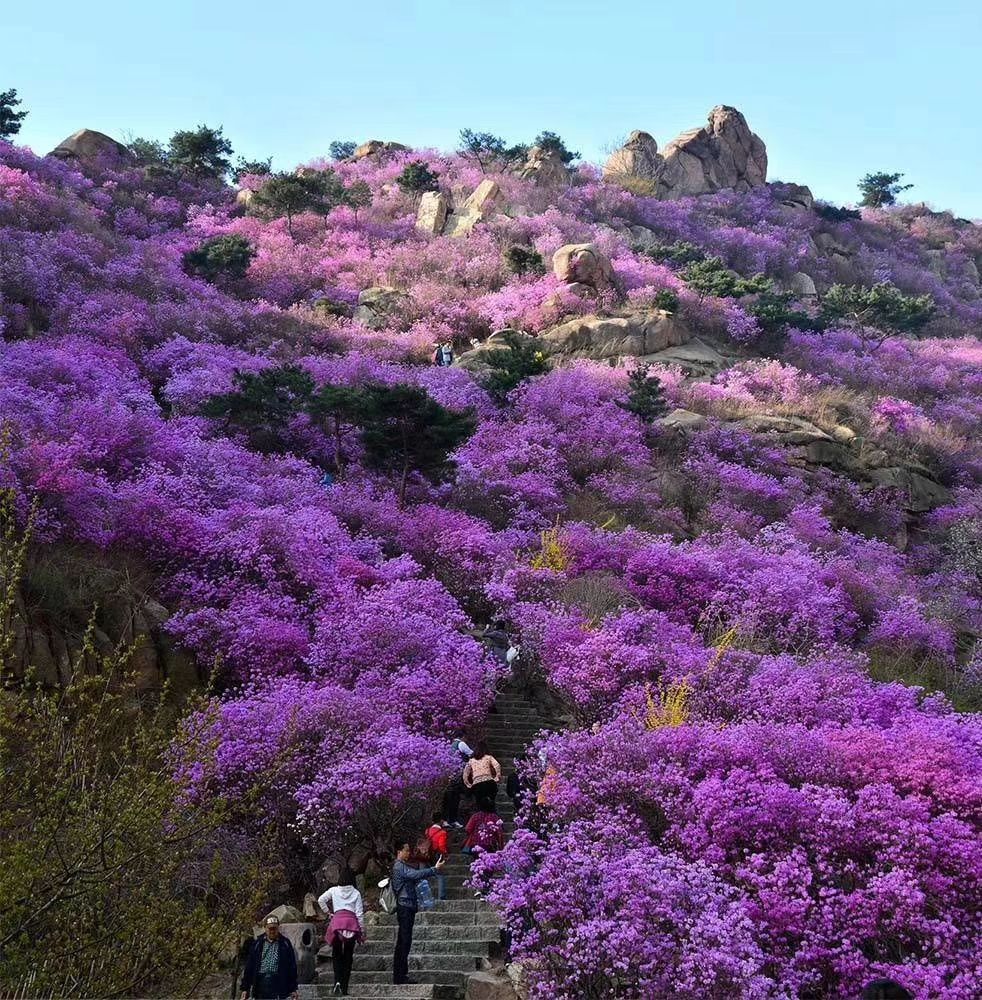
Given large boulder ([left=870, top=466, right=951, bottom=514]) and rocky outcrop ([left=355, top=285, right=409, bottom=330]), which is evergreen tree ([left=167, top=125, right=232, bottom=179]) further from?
large boulder ([left=870, top=466, right=951, bottom=514])

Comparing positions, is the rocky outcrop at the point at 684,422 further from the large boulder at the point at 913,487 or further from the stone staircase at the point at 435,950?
the stone staircase at the point at 435,950

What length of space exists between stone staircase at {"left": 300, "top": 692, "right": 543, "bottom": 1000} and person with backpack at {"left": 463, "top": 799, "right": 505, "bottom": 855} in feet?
2.00

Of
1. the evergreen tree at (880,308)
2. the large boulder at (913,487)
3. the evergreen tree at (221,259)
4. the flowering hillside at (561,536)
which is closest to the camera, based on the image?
the flowering hillside at (561,536)

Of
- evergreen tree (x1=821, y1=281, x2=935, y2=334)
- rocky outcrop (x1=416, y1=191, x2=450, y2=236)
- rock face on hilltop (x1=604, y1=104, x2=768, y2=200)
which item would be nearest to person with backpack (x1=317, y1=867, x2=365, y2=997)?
evergreen tree (x1=821, y1=281, x2=935, y2=334)

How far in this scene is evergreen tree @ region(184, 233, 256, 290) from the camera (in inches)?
1367

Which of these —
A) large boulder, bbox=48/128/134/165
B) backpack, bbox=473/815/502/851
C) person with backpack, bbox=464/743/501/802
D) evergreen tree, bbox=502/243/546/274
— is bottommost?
backpack, bbox=473/815/502/851

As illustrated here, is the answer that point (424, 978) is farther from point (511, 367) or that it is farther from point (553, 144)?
point (553, 144)

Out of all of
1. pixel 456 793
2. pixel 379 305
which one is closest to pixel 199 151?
pixel 379 305

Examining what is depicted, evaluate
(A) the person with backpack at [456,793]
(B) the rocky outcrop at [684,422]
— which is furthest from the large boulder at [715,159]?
(A) the person with backpack at [456,793]

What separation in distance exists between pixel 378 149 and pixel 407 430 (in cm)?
4298

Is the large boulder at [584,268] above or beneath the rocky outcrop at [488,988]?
above

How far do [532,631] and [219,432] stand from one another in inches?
406

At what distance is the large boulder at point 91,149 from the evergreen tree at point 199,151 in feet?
7.71

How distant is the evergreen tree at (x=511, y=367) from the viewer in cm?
2878
